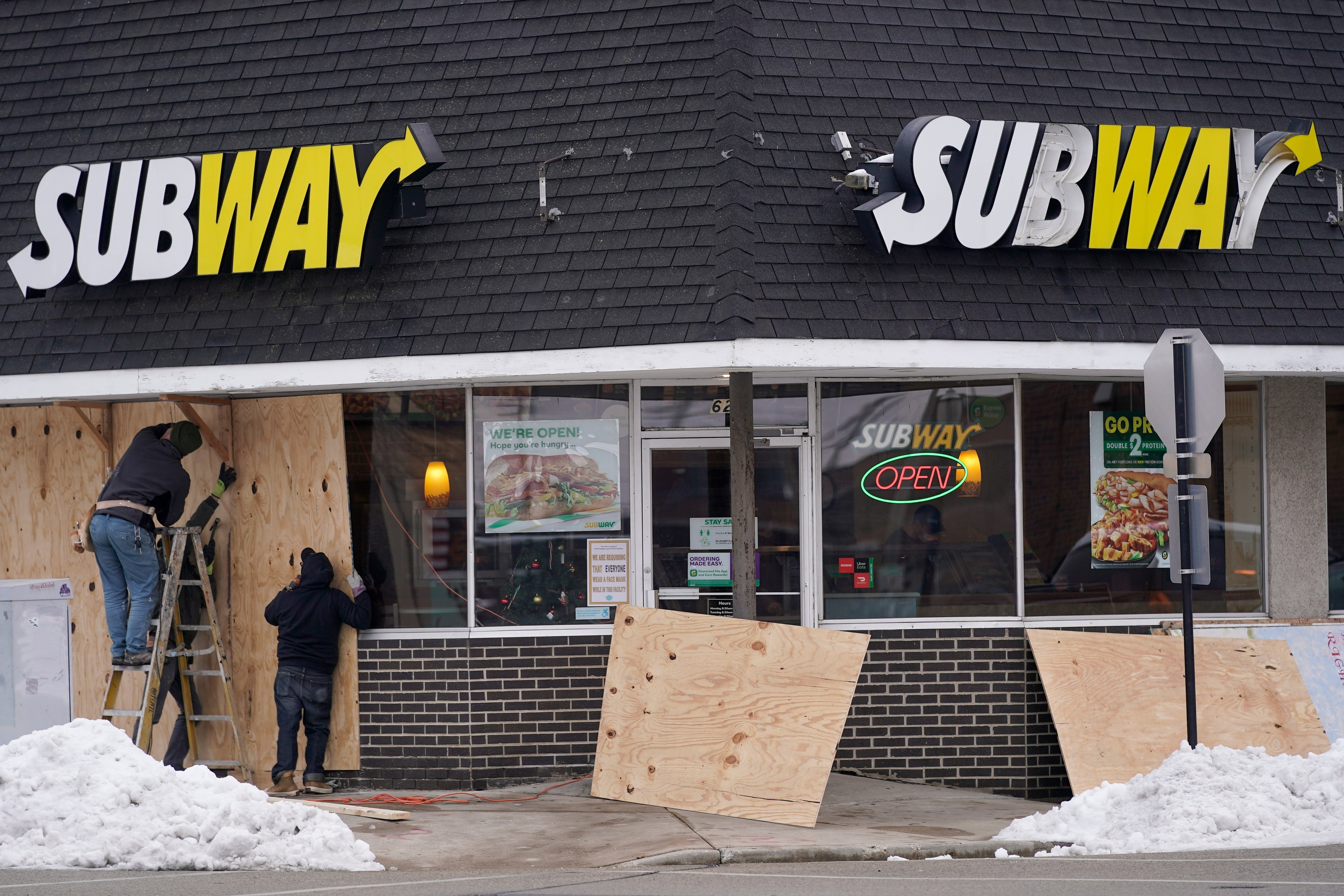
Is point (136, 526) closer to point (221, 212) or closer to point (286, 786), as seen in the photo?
point (286, 786)

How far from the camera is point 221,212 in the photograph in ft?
34.2

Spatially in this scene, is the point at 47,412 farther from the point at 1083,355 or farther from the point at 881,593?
the point at 1083,355

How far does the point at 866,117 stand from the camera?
33.7ft

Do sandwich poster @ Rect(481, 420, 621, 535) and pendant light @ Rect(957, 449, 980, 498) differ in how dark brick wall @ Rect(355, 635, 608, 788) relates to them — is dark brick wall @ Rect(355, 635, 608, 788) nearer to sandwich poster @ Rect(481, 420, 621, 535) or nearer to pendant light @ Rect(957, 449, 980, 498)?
sandwich poster @ Rect(481, 420, 621, 535)

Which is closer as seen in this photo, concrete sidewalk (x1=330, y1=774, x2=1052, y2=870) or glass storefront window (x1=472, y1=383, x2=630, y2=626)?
concrete sidewalk (x1=330, y1=774, x2=1052, y2=870)

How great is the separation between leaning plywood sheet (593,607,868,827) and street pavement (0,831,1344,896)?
48.2 inches

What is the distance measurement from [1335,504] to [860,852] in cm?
601

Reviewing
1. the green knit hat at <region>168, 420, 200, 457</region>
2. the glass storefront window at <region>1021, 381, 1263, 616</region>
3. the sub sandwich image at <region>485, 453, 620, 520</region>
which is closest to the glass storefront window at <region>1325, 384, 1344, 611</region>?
the glass storefront window at <region>1021, 381, 1263, 616</region>

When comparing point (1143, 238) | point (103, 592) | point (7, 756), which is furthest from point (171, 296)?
point (1143, 238)

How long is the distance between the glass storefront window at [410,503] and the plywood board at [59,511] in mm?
2429

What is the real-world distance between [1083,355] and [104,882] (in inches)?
304

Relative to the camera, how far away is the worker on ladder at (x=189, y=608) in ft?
35.1

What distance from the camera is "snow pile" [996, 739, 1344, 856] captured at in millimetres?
7879

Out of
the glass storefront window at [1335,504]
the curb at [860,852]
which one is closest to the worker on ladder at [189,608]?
the curb at [860,852]
